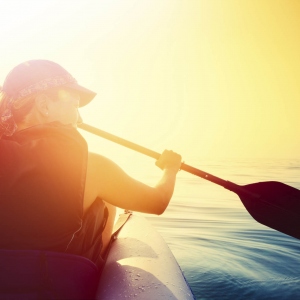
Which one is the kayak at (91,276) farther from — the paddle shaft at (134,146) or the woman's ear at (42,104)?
the paddle shaft at (134,146)

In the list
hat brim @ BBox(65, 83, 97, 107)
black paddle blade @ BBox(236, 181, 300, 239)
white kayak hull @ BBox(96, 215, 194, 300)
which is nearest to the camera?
white kayak hull @ BBox(96, 215, 194, 300)

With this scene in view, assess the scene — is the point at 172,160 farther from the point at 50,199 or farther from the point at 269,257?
the point at 269,257

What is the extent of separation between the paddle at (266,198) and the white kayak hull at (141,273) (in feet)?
3.46

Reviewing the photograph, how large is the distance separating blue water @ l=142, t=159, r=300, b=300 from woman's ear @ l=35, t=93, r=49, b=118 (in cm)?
251

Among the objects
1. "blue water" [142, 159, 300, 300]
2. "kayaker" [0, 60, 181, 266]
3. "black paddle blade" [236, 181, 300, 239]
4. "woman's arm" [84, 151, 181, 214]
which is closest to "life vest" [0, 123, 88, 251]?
"kayaker" [0, 60, 181, 266]

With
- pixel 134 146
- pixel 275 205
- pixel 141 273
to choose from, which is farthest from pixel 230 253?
pixel 141 273

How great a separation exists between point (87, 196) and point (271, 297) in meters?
2.59

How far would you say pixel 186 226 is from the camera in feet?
21.9

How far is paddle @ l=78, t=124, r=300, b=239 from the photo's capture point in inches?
140

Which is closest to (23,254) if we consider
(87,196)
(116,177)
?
(87,196)

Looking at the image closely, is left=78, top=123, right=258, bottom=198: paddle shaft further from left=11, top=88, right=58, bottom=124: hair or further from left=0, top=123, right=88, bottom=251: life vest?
left=0, top=123, right=88, bottom=251: life vest

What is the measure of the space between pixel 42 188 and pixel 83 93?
0.76m

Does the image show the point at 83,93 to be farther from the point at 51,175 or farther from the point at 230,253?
the point at 230,253

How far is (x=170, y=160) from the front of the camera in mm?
2613
